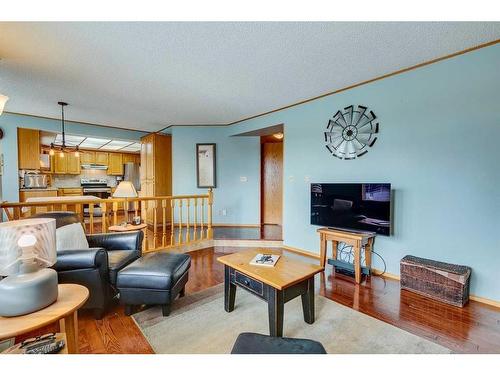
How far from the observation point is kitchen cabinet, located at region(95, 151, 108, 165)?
738 cm

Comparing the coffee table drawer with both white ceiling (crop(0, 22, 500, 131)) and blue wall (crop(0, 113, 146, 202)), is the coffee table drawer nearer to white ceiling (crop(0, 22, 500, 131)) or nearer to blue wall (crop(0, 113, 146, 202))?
white ceiling (crop(0, 22, 500, 131))

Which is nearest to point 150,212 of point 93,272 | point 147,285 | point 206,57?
point 93,272

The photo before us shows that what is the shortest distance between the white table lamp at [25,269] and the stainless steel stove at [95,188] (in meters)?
6.47

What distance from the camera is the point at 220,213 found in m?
5.41

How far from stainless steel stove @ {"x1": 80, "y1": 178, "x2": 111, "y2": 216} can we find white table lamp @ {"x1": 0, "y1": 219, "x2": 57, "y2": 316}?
6470 mm

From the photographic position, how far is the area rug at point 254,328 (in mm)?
1647

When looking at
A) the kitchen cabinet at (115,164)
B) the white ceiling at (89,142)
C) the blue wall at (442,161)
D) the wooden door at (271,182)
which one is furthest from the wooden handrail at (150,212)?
the blue wall at (442,161)

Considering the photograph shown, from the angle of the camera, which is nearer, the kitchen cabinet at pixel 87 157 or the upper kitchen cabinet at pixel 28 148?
the upper kitchen cabinet at pixel 28 148

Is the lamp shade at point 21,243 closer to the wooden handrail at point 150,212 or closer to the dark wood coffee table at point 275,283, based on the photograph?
the dark wood coffee table at point 275,283

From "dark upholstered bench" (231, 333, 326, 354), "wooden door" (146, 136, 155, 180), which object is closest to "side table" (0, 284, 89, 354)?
"dark upholstered bench" (231, 333, 326, 354)

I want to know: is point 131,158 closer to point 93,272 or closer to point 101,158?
point 101,158

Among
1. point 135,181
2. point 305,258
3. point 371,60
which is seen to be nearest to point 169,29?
point 371,60
